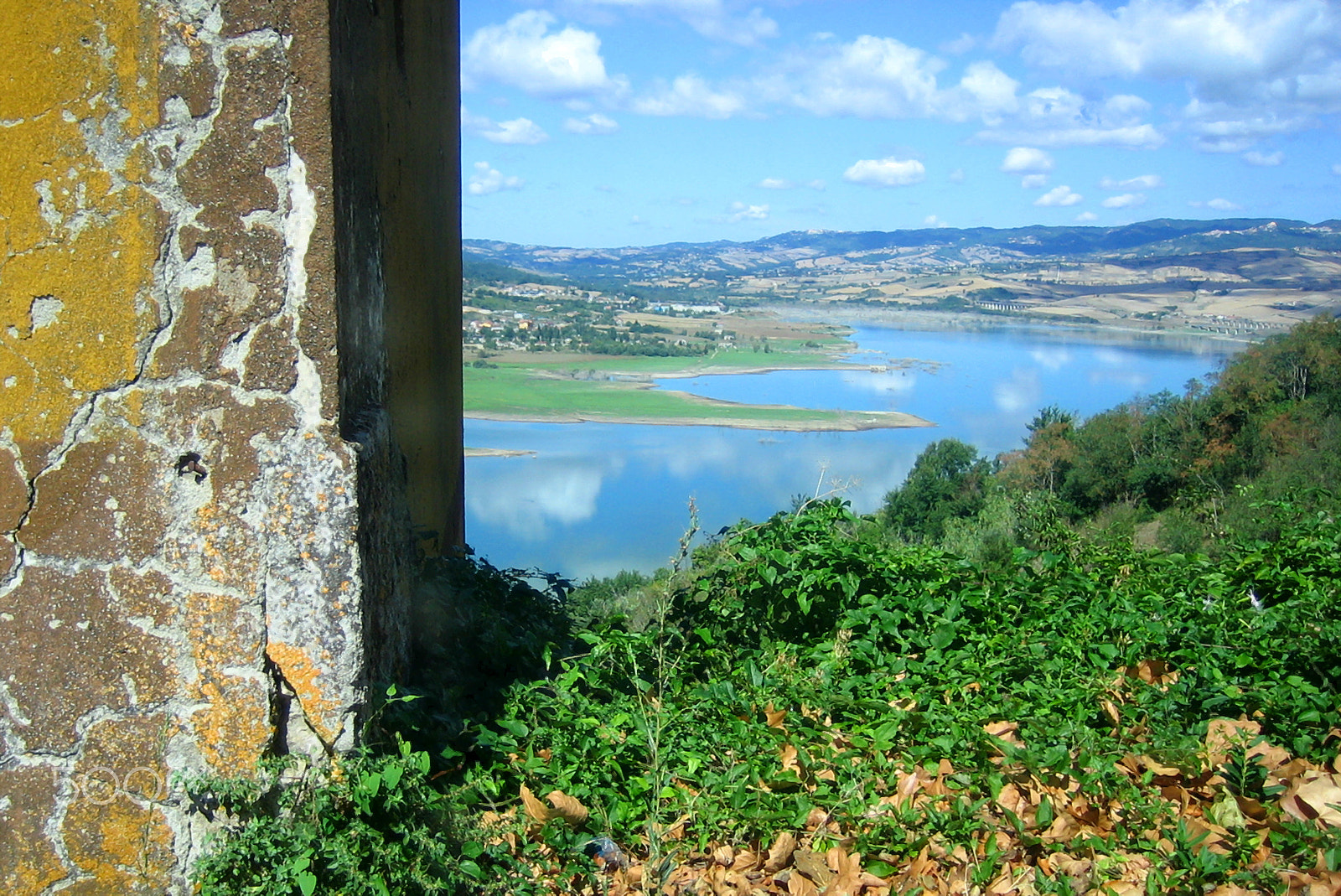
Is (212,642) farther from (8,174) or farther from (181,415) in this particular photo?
(8,174)

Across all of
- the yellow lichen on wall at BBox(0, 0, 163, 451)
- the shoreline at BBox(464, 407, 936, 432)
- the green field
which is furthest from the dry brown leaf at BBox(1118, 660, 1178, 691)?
the green field

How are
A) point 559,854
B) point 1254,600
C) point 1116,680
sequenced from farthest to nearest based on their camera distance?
1. point 1254,600
2. point 1116,680
3. point 559,854

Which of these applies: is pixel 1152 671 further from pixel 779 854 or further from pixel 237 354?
pixel 237 354

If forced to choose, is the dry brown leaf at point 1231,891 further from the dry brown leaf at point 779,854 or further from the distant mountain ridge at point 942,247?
the distant mountain ridge at point 942,247

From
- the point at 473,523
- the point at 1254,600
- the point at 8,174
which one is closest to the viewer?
the point at 8,174

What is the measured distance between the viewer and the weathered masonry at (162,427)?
6.63 ft

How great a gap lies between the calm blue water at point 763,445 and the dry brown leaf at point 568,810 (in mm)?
2042

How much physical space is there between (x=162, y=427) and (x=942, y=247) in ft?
314

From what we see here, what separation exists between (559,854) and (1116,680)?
1.83m

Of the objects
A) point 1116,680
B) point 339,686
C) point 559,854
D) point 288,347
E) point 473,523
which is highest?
point 288,347

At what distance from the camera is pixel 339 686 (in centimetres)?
211

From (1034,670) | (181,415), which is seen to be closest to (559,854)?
(181,415)

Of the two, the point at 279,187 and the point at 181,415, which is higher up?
the point at 279,187

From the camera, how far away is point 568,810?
93.4 inches
